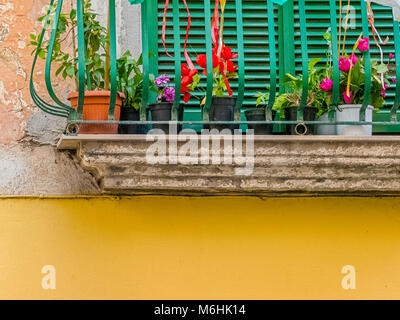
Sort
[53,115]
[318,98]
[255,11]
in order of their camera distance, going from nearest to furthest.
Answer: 1. [318,98]
2. [53,115]
3. [255,11]

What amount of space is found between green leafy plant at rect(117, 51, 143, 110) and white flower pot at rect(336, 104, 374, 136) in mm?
932

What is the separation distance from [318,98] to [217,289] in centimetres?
102

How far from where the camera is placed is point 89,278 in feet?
10.3

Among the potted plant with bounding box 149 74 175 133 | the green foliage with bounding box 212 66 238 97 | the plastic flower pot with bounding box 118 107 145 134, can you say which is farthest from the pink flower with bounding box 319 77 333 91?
the plastic flower pot with bounding box 118 107 145 134

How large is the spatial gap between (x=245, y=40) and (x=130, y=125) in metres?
0.86

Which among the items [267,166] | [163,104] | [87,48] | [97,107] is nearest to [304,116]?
[267,166]

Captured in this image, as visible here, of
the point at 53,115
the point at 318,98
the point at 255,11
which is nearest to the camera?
the point at 318,98

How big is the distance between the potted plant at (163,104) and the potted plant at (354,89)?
2.26 ft

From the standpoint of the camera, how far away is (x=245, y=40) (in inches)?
138

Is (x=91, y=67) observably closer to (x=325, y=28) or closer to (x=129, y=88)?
(x=129, y=88)

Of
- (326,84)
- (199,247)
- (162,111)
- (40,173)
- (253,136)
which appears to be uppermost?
(326,84)

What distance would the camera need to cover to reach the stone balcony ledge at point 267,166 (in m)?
2.82
